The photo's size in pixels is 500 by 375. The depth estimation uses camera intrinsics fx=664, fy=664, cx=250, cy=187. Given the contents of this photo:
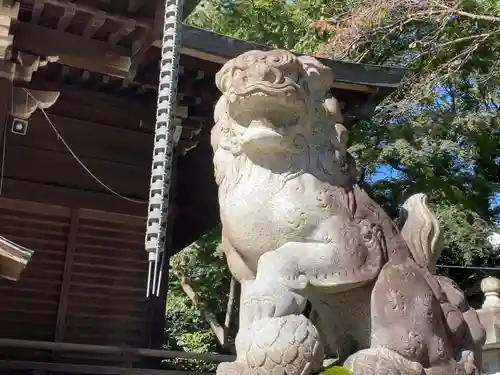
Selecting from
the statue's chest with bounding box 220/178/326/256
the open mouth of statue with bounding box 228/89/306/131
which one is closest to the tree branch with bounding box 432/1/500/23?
the open mouth of statue with bounding box 228/89/306/131

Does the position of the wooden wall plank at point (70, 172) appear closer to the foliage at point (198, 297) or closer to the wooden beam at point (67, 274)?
the wooden beam at point (67, 274)

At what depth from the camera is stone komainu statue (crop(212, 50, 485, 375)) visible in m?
2.73

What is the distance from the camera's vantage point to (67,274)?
7223mm

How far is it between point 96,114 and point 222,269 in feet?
20.5

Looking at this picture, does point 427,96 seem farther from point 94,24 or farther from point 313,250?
point 313,250

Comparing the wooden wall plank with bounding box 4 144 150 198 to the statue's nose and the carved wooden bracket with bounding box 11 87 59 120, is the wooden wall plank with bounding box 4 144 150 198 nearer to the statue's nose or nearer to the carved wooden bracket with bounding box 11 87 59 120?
the carved wooden bracket with bounding box 11 87 59 120

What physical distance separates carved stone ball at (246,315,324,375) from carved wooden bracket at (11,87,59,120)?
12.8ft

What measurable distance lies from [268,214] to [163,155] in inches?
28.5

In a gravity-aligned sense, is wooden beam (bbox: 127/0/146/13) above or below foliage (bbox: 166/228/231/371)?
above

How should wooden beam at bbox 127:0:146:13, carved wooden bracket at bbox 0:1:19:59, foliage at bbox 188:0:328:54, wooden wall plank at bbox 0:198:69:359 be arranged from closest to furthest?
carved wooden bracket at bbox 0:1:19:59, wooden beam at bbox 127:0:146:13, wooden wall plank at bbox 0:198:69:359, foliage at bbox 188:0:328:54

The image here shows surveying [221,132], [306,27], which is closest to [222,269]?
[306,27]

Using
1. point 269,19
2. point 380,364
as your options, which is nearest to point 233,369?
point 380,364

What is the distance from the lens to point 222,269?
13.1m

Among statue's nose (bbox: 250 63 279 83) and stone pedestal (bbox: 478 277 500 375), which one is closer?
statue's nose (bbox: 250 63 279 83)
